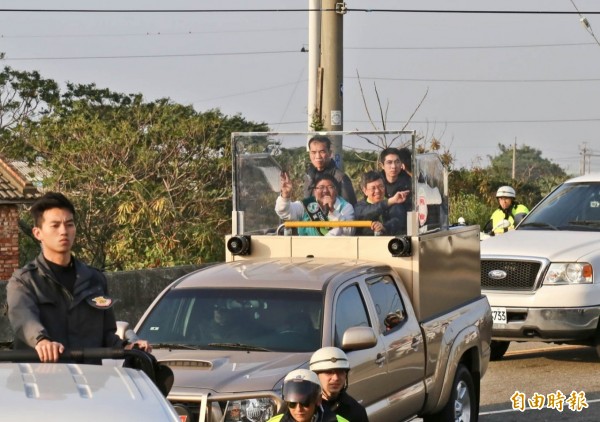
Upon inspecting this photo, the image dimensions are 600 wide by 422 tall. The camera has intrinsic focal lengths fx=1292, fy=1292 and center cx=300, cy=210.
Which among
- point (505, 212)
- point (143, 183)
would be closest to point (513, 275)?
point (505, 212)

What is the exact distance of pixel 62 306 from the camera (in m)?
5.84

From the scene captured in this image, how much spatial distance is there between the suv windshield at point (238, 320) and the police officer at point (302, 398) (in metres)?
1.92

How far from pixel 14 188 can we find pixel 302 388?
21387 millimetres

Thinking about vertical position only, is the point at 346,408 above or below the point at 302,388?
below

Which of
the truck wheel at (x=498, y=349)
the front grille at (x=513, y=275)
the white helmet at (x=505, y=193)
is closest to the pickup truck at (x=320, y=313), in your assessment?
the front grille at (x=513, y=275)

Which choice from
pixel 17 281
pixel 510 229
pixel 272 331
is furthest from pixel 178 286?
pixel 510 229

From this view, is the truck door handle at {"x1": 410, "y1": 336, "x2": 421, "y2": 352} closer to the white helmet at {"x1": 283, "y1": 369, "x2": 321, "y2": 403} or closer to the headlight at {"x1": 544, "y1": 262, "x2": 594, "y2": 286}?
the white helmet at {"x1": 283, "y1": 369, "x2": 321, "y2": 403}

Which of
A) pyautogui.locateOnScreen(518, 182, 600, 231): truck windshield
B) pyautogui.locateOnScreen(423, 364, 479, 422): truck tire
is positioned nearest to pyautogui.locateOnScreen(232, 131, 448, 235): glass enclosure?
pyautogui.locateOnScreen(423, 364, 479, 422): truck tire

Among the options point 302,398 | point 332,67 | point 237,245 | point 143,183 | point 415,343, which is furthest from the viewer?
point 143,183

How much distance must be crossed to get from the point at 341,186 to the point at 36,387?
750 centimetres

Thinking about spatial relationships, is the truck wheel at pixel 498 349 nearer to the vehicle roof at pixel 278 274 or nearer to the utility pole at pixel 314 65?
the utility pole at pixel 314 65

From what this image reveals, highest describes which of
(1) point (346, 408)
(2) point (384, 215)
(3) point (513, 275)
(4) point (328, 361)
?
(2) point (384, 215)

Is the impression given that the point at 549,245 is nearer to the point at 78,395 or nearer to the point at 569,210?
the point at 569,210

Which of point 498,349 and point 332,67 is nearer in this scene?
point 498,349
